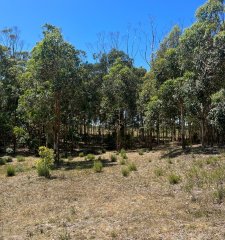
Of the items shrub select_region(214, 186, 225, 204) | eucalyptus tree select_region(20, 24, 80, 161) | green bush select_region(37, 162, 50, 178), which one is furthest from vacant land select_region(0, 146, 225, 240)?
eucalyptus tree select_region(20, 24, 80, 161)

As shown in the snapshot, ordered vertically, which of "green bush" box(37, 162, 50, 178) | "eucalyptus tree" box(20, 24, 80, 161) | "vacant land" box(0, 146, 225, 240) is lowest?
"vacant land" box(0, 146, 225, 240)

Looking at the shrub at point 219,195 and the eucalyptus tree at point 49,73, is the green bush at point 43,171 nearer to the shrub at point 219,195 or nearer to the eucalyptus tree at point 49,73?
the eucalyptus tree at point 49,73

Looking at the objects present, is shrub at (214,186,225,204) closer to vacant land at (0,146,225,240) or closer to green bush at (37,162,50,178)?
vacant land at (0,146,225,240)

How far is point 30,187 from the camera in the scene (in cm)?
1420

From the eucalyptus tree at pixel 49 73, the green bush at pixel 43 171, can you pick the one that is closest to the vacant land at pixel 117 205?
the green bush at pixel 43 171

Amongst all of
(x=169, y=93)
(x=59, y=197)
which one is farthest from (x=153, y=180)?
(x=169, y=93)

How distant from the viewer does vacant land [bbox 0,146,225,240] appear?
8344 millimetres

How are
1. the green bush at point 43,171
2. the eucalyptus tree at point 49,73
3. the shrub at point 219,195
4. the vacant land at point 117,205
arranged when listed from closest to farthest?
the vacant land at point 117,205
the shrub at point 219,195
the green bush at point 43,171
the eucalyptus tree at point 49,73

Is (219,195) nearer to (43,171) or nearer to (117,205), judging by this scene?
(117,205)

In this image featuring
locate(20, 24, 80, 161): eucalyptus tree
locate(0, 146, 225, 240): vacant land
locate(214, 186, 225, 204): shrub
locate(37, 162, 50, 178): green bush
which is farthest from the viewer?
locate(20, 24, 80, 161): eucalyptus tree

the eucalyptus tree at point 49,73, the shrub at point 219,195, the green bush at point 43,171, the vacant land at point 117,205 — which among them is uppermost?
the eucalyptus tree at point 49,73

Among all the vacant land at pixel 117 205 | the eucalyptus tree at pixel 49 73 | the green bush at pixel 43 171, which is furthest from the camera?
the eucalyptus tree at pixel 49 73

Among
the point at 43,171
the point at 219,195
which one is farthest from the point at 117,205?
the point at 43,171

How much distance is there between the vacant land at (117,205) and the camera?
8344 mm
